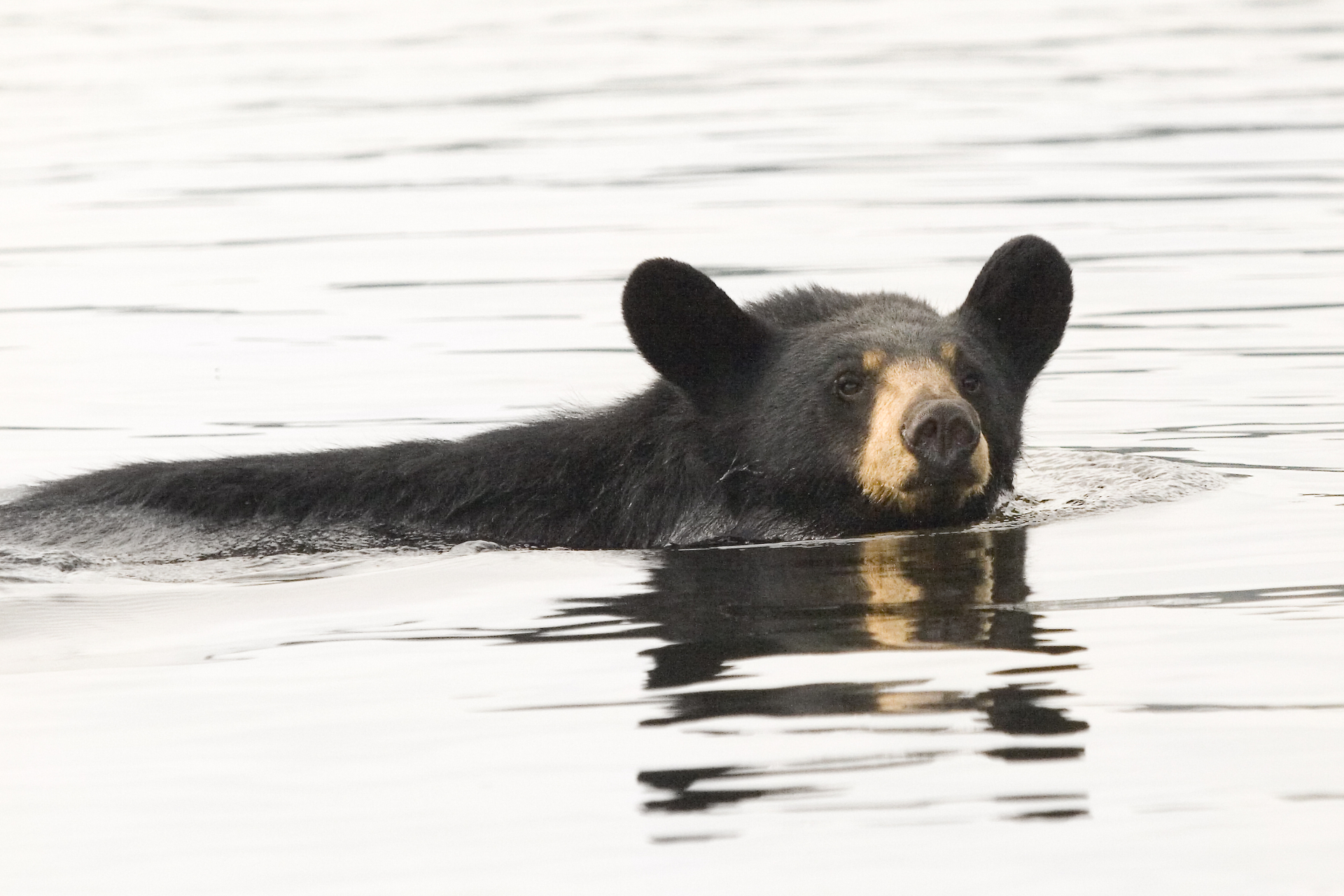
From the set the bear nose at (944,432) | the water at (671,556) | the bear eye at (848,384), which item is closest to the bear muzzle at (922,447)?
the bear nose at (944,432)

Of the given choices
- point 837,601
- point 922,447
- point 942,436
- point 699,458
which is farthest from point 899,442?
point 699,458

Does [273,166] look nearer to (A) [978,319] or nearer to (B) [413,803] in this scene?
(A) [978,319]

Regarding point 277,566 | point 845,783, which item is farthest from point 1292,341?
point 845,783

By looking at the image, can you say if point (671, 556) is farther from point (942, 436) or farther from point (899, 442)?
point (942, 436)

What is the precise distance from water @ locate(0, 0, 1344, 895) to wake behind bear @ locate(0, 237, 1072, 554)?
0.25 meters

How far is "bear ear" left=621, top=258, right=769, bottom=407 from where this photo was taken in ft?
29.1

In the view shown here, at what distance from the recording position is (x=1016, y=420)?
9.05 meters

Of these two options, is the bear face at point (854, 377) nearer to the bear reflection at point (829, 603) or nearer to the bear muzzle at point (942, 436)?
the bear muzzle at point (942, 436)

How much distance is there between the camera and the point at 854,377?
28.1ft

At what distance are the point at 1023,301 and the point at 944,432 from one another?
4.55ft

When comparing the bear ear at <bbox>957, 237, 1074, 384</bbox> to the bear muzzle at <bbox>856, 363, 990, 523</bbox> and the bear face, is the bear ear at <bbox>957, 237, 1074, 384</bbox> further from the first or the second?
the bear muzzle at <bbox>856, 363, 990, 523</bbox>

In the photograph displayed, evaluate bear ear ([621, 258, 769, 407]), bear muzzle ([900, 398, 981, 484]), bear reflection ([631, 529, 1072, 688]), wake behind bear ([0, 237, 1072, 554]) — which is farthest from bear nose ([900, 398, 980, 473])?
bear ear ([621, 258, 769, 407])

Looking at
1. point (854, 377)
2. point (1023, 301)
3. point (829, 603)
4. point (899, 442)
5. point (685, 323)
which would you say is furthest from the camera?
point (1023, 301)

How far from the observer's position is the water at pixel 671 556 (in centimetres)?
518
